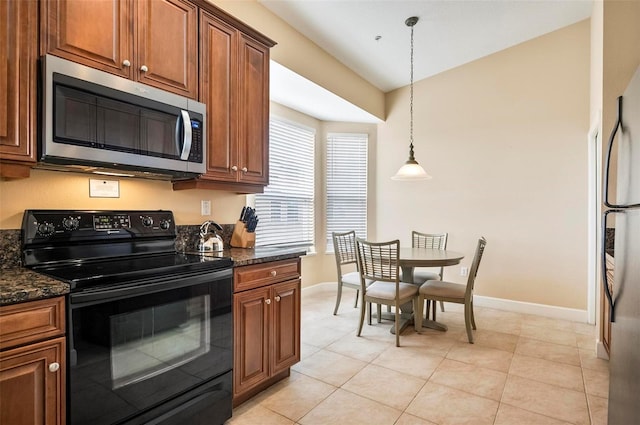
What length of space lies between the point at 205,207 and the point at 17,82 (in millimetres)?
1312

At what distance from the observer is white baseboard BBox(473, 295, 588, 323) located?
12.7 ft

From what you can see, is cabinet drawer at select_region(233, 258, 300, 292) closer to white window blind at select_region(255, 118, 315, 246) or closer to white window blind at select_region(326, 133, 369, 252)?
white window blind at select_region(255, 118, 315, 246)

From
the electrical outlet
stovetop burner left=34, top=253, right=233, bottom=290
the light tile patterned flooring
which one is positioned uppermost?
the electrical outlet

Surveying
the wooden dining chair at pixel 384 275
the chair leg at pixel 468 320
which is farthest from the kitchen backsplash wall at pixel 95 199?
the chair leg at pixel 468 320

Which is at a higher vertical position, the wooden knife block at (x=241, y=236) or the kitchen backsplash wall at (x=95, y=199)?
the kitchen backsplash wall at (x=95, y=199)

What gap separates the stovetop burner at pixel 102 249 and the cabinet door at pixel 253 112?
71 centimetres

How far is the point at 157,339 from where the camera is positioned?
162 centimetres

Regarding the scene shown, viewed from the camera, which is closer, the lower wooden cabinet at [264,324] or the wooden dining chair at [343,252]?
the lower wooden cabinet at [264,324]

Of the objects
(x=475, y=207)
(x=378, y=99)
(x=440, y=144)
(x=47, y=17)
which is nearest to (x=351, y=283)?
(x=475, y=207)

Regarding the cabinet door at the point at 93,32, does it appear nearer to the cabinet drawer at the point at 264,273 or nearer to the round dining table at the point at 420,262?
the cabinet drawer at the point at 264,273

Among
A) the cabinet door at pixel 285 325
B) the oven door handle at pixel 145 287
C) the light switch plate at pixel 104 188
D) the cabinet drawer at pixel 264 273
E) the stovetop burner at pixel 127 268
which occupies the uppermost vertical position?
the light switch plate at pixel 104 188

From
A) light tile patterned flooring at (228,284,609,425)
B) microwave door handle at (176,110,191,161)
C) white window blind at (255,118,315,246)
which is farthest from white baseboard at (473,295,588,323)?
microwave door handle at (176,110,191,161)

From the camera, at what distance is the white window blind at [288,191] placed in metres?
4.19

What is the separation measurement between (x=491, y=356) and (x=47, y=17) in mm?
3639
